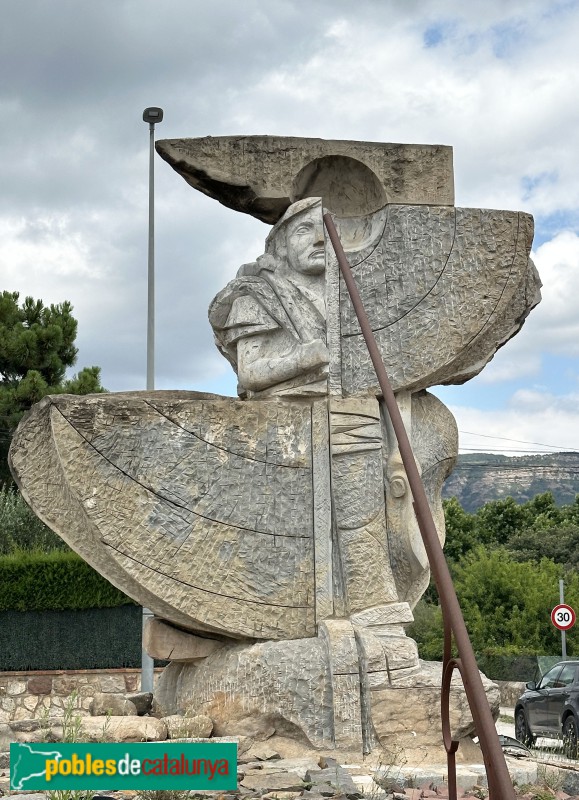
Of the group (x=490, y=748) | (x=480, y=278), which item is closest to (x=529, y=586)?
(x=480, y=278)

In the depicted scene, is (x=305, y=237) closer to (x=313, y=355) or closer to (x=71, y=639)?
(x=313, y=355)

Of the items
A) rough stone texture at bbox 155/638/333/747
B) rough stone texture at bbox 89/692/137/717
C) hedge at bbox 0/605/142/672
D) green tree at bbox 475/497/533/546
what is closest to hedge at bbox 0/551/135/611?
hedge at bbox 0/605/142/672

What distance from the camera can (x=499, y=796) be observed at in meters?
3.46

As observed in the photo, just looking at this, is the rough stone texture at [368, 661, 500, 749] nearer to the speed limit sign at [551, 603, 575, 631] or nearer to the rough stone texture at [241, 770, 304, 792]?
the rough stone texture at [241, 770, 304, 792]

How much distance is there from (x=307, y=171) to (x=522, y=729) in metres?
7.90

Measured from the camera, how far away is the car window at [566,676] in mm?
11578

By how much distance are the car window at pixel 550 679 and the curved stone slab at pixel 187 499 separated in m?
6.33

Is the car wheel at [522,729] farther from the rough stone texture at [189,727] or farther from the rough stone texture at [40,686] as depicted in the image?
the rough stone texture at [189,727]

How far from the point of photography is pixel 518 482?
142 metres

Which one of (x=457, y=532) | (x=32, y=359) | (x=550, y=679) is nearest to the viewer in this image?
(x=550, y=679)

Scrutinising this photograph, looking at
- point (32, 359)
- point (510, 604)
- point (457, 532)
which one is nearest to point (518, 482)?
point (457, 532)

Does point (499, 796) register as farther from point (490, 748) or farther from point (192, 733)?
point (192, 733)

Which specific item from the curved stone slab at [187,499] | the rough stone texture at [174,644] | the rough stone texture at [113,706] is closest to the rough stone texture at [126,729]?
the rough stone texture at [174,644]

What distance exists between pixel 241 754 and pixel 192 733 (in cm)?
31
